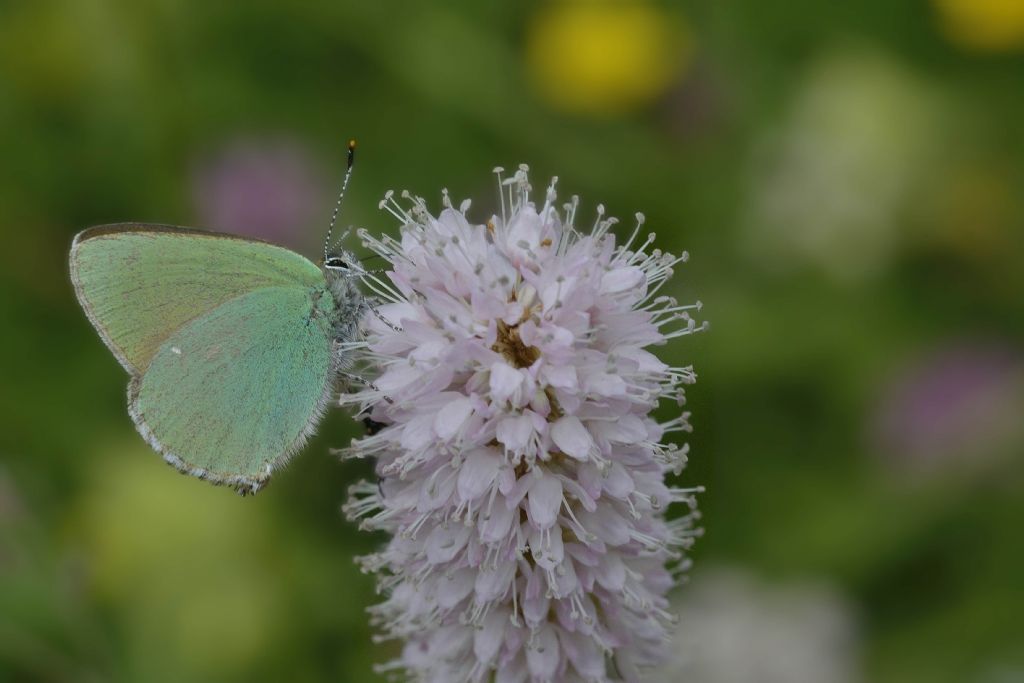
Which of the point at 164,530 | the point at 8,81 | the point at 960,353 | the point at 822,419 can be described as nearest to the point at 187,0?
the point at 8,81

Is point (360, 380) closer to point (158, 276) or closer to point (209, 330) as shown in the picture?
point (209, 330)

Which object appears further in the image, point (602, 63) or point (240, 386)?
point (602, 63)

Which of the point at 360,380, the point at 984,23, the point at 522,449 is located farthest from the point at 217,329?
the point at 984,23

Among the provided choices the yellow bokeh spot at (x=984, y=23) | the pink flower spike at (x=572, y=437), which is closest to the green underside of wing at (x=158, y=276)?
the pink flower spike at (x=572, y=437)

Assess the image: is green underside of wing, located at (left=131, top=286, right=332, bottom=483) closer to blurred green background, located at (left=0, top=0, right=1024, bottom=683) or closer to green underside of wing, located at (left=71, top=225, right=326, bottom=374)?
green underside of wing, located at (left=71, top=225, right=326, bottom=374)

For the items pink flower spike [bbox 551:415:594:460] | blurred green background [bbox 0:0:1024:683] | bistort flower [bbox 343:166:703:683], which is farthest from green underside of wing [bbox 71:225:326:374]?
blurred green background [bbox 0:0:1024:683]

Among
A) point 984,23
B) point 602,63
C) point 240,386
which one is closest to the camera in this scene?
point 240,386
